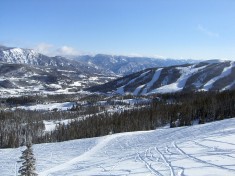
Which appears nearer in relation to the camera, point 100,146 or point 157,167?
point 157,167

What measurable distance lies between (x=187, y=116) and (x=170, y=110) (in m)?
16.2

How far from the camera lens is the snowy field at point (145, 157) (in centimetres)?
4241

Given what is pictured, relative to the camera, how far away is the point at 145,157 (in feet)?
190

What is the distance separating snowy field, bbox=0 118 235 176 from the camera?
42.4 m

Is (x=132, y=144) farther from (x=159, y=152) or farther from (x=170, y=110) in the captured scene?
(x=170, y=110)

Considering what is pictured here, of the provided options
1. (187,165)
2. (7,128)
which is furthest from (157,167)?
(7,128)

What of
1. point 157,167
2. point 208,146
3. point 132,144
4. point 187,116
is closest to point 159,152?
point 208,146

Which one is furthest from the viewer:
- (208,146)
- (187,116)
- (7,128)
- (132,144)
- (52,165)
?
(7,128)

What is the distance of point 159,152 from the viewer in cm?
5984

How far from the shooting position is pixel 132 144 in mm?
84438

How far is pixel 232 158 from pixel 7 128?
576 feet

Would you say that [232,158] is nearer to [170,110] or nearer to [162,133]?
[162,133]

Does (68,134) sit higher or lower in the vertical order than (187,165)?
lower

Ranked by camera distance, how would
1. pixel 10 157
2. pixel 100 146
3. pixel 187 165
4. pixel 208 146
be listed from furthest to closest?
pixel 10 157
pixel 100 146
pixel 208 146
pixel 187 165
